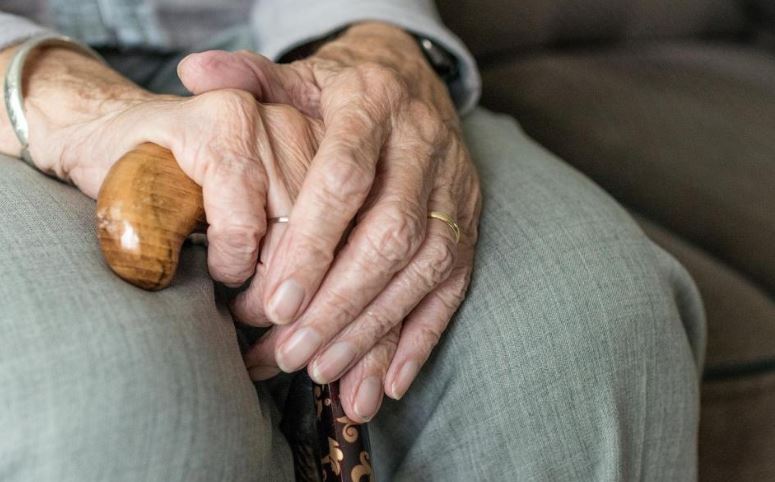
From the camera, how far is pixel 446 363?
0.57m

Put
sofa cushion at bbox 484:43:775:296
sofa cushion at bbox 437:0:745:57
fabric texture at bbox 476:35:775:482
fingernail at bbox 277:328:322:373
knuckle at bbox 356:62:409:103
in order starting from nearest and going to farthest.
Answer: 1. fingernail at bbox 277:328:322:373
2. knuckle at bbox 356:62:409:103
3. fabric texture at bbox 476:35:775:482
4. sofa cushion at bbox 484:43:775:296
5. sofa cushion at bbox 437:0:745:57

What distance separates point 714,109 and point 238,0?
2.25 ft

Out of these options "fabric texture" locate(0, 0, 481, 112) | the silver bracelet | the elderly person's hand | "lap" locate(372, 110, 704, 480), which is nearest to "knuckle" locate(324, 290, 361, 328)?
the elderly person's hand

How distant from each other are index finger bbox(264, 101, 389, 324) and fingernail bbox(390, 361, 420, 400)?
0.30 ft

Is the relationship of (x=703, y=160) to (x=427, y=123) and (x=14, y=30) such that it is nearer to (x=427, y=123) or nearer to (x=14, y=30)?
(x=427, y=123)

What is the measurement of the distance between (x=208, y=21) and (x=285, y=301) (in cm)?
49

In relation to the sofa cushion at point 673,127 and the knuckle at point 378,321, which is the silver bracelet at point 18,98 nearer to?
the knuckle at point 378,321

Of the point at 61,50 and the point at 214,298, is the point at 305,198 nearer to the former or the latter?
the point at 214,298

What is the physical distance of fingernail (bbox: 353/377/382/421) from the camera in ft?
1.69

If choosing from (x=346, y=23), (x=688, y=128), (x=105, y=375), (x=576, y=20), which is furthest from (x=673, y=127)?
(x=105, y=375)

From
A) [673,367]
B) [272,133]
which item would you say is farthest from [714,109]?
[272,133]

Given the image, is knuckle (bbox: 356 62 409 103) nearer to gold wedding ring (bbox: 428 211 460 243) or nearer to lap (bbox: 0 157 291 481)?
gold wedding ring (bbox: 428 211 460 243)

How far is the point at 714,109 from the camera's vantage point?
111 cm

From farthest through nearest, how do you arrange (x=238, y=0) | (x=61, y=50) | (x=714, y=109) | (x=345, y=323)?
(x=714, y=109) < (x=238, y=0) < (x=61, y=50) < (x=345, y=323)
